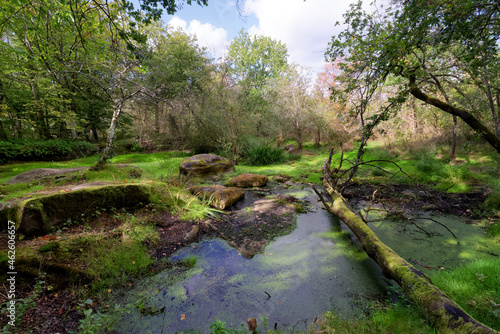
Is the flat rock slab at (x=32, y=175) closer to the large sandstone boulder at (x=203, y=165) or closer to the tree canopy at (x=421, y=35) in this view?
the large sandstone boulder at (x=203, y=165)

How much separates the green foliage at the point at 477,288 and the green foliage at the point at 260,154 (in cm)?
813

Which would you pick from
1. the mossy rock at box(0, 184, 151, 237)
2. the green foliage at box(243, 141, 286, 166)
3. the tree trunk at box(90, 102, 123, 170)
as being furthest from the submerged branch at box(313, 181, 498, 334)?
the green foliage at box(243, 141, 286, 166)

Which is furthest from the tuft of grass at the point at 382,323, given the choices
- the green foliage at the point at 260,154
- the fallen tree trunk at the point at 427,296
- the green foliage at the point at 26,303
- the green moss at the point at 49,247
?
the green foliage at the point at 260,154

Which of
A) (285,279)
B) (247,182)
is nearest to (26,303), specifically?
(285,279)

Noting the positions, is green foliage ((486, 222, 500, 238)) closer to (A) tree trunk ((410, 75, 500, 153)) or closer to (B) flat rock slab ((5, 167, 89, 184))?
(A) tree trunk ((410, 75, 500, 153))

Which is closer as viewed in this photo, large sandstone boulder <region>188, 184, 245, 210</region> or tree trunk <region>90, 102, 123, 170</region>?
tree trunk <region>90, 102, 123, 170</region>

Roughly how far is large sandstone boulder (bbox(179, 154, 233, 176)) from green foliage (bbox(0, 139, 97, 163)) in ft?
18.2

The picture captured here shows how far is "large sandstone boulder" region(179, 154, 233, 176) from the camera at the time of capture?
738 cm

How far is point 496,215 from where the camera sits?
3748 mm

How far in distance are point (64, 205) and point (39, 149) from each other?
728 cm

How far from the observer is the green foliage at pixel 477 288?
162 centimetres

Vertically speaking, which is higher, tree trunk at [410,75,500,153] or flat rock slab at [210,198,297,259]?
tree trunk at [410,75,500,153]

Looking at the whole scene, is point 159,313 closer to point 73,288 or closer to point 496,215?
point 73,288

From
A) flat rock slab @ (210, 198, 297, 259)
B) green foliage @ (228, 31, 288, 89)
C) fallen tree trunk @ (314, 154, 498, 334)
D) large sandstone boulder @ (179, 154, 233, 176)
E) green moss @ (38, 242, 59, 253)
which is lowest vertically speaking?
flat rock slab @ (210, 198, 297, 259)
